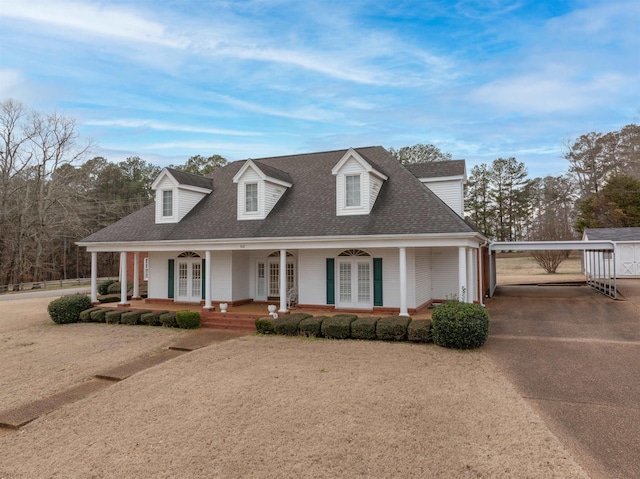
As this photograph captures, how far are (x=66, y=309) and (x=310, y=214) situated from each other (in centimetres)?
1157

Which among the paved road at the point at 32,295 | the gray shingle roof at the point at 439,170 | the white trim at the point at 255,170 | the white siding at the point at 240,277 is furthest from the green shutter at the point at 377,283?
the paved road at the point at 32,295

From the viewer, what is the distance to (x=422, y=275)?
629 inches

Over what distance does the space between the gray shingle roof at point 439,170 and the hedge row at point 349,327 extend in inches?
320

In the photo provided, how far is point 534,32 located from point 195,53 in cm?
1280

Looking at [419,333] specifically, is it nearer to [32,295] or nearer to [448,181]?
[448,181]

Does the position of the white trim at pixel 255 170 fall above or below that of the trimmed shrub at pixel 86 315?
above

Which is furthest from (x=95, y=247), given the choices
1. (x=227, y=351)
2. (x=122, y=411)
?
(x=122, y=411)

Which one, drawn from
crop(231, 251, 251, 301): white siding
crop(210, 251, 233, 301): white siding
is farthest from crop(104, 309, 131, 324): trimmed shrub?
crop(231, 251, 251, 301): white siding

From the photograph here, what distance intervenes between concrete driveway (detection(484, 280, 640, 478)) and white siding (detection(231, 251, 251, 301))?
10.9 m

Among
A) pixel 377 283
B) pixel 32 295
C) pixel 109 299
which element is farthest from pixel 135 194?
pixel 377 283

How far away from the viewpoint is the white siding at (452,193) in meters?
17.5

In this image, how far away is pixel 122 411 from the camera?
23.4 ft

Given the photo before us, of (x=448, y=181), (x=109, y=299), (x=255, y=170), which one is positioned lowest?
(x=109, y=299)

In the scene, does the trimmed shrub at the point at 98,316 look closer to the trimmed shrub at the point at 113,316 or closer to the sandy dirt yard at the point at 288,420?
the trimmed shrub at the point at 113,316
